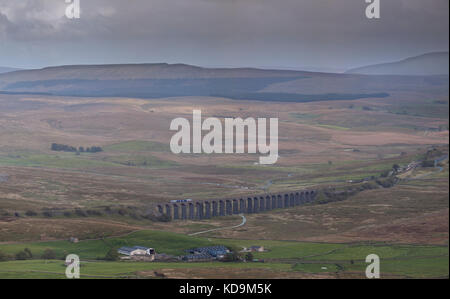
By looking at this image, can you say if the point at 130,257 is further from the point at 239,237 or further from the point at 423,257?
the point at 423,257

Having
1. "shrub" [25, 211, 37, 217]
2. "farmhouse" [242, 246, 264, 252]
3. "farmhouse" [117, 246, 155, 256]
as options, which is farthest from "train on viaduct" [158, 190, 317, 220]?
"farmhouse" [117, 246, 155, 256]

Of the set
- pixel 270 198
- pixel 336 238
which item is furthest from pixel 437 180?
pixel 336 238

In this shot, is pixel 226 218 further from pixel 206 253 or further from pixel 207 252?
pixel 206 253

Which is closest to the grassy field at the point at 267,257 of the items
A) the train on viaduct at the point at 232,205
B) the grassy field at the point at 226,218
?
the grassy field at the point at 226,218

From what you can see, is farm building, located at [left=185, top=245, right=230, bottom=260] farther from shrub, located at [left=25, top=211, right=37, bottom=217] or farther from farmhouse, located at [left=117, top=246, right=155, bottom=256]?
shrub, located at [left=25, top=211, right=37, bottom=217]

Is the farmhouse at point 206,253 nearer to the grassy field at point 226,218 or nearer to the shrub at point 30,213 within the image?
the grassy field at point 226,218

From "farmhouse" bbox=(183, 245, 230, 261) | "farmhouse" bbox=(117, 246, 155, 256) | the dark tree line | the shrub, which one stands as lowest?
"farmhouse" bbox=(183, 245, 230, 261)
